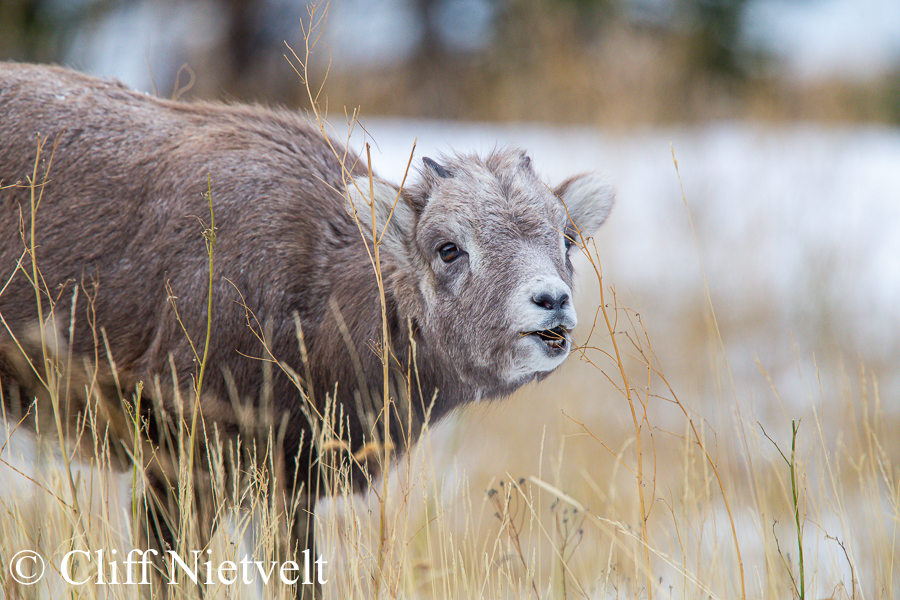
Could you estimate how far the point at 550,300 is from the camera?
286 centimetres

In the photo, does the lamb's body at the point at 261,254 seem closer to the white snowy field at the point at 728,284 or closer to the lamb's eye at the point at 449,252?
the lamb's eye at the point at 449,252

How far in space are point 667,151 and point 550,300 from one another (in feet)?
24.8

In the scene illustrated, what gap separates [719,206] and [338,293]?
6.89 m

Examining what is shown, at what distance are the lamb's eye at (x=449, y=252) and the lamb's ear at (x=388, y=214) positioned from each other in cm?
22

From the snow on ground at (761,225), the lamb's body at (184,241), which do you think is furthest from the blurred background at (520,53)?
the lamb's body at (184,241)

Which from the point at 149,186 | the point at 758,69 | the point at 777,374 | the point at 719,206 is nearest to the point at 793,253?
the point at 719,206

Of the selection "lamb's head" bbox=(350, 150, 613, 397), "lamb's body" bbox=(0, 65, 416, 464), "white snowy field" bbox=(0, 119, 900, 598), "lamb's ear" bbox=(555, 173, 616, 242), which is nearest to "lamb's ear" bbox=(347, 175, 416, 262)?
"lamb's head" bbox=(350, 150, 613, 397)

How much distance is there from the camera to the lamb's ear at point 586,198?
3607 millimetres

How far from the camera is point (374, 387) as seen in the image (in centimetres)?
348

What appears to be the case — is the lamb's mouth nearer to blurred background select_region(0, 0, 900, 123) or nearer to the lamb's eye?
the lamb's eye

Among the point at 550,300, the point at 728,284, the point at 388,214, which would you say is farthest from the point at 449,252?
the point at 728,284

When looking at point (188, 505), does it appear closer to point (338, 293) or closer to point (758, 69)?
point (338, 293)

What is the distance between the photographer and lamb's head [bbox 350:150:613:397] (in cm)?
296

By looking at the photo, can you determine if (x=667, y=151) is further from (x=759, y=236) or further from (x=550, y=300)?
(x=550, y=300)
